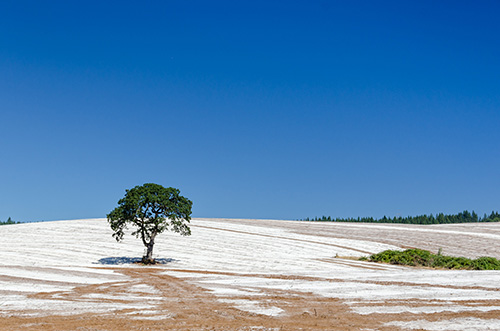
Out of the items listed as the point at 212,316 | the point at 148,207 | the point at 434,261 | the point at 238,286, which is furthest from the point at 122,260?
the point at 434,261

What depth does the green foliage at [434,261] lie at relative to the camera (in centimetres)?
4147

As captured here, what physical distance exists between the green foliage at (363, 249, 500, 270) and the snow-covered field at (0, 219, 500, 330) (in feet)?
15.6

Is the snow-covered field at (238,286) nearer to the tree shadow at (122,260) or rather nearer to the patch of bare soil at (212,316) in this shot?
the patch of bare soil at (212,316)

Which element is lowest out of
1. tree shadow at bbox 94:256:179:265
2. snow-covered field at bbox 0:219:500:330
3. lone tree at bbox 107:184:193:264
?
tree shadow at bbox 94:256:179:265

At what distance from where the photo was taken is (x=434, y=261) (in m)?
43.8

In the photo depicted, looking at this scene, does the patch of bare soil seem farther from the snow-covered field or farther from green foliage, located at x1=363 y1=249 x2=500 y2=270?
green foliage, located at x1=363 y1=249 x2=500 y2=270

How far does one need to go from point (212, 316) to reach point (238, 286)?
9360 millimetres

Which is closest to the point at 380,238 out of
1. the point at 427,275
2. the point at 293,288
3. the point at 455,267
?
the point at 455,267

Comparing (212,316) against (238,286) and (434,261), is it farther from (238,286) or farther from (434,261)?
(434,261)

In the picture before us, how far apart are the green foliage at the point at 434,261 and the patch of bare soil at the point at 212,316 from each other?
24442 millimetres

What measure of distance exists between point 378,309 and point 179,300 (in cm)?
909

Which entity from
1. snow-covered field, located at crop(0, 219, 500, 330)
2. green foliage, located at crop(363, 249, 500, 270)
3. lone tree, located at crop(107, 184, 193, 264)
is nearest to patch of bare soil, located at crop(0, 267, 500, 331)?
snow-covered field, located at crop(0, 219, 500, 330)

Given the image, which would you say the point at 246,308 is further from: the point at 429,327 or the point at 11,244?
the point at 11,244

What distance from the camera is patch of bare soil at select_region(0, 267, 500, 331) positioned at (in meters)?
14.8
